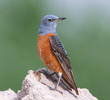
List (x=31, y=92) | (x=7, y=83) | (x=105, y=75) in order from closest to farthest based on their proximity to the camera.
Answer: (x=31, y=92), (x=7, y=83), (x=105, y=75)

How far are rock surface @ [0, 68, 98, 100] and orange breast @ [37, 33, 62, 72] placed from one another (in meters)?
0.28

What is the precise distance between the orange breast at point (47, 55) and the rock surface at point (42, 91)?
10.9 inches

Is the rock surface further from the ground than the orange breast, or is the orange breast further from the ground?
the orange breast

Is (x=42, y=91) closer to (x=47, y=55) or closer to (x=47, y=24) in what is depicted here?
(x=47, y=55)

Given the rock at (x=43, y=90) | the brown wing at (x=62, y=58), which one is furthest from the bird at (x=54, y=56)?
the rock at (x=43, y=90)

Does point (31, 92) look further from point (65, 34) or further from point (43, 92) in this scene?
point (65, 34)

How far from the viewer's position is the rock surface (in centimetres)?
869

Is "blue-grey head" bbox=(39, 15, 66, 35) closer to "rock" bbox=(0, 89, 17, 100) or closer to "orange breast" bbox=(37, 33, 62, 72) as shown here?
"orange breast" bbox=(37, 33, 62, 72)

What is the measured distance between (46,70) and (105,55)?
15.7ft

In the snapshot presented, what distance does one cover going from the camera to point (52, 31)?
10195mm

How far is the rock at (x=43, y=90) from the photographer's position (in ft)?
28.5

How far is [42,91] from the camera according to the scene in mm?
8781

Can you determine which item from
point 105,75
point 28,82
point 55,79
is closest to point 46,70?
point 55,79

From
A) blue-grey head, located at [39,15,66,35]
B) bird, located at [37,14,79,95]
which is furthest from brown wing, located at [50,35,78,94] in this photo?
blue-grey head, located at [39,15,66,35]
